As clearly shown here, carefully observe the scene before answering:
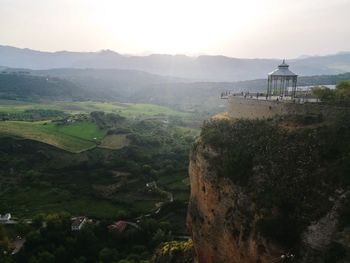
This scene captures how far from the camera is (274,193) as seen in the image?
20438 millimetres

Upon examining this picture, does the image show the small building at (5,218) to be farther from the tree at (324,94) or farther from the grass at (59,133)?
the tree at (324,94)

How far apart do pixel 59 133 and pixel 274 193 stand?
3371 inches

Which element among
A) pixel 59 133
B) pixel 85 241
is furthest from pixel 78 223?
pixel 59 133

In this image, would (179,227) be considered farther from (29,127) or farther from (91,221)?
(29,127)

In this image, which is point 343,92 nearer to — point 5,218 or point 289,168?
point 289,168

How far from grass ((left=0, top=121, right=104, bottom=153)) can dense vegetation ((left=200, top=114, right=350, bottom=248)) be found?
227ft

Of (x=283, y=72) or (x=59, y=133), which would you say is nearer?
(x=283, y=72)

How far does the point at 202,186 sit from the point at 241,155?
4.69 m

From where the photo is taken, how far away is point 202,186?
91.2 feet

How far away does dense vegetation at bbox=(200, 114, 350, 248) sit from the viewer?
1898 cm

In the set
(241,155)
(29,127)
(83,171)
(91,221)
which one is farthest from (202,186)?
(29,127)

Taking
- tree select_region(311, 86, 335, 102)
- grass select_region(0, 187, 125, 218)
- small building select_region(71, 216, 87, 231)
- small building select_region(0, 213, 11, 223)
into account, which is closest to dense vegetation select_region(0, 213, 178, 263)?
small building select_region(71, 216, 87, 231)

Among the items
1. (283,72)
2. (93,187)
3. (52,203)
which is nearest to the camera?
(283,72)

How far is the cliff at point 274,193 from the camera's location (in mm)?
18312
